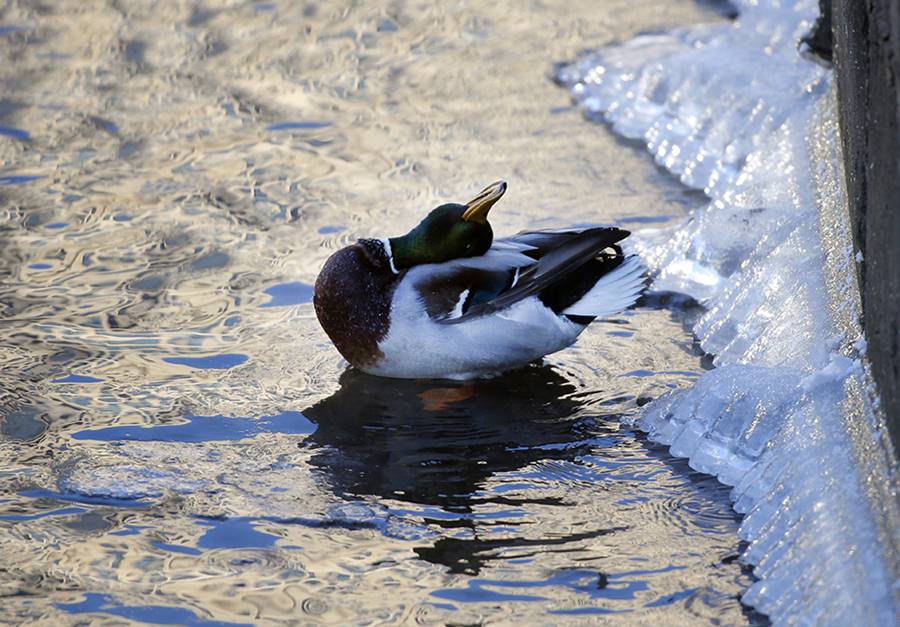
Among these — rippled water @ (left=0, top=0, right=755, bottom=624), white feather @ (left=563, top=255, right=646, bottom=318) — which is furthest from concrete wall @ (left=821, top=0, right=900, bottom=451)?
white feather @ (left=563, top=255, right=646, bottom=318)

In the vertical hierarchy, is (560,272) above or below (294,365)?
above

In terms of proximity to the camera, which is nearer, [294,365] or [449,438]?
[449,438]

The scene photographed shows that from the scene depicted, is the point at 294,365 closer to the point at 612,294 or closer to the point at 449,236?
the point at 449,236

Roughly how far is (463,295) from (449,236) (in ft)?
0.74

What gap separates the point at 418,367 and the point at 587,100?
3.02 m

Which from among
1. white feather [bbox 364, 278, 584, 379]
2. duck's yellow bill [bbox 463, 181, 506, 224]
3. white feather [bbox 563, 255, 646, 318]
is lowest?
white feather [bbox 364, 278, 584, 379]

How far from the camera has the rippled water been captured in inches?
142

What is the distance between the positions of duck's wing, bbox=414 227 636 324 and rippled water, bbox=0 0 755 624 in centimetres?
31

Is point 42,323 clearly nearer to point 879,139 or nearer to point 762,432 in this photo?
point 762,432

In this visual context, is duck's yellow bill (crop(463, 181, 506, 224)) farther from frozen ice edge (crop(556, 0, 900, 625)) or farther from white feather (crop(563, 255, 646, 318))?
frozen ice edge (crop(556, 0, 900, 625))

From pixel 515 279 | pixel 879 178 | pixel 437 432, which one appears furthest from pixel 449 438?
pixel 879 178

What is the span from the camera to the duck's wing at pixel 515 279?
185 inches

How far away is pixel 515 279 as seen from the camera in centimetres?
478

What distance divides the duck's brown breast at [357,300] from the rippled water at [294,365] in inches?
7.2
